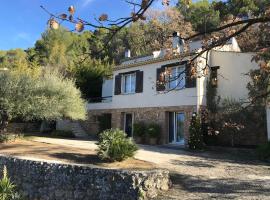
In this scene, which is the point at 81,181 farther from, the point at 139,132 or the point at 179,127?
the point at 139,132

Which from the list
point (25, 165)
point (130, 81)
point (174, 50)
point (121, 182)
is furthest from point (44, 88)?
point (174, 50)

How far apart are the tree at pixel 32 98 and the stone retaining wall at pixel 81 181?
22.8ft

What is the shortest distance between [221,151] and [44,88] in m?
11.3

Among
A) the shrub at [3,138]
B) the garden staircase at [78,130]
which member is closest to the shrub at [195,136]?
the shrub at [3,138]

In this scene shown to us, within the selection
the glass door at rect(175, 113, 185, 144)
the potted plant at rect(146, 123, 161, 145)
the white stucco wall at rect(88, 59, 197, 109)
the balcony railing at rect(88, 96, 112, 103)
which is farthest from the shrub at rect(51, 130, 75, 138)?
the glass door at rect(175, 113, 185, 144)

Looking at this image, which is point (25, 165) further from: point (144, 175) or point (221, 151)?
point (221, 151)

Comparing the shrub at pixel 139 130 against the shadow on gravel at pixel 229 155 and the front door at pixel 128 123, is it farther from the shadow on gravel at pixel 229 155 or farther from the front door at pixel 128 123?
the shadow on gravel at pixel 229 155

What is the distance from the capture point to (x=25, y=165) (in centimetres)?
1522

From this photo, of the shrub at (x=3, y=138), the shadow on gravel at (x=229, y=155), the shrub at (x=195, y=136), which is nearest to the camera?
the shadow on gravel at (x=229, y=155)

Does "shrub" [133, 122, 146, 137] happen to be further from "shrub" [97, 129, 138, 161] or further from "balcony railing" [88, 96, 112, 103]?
"shrub" [97, 129, 138, 161]

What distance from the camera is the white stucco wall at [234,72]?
23.6 m

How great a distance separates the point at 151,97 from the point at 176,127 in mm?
2804

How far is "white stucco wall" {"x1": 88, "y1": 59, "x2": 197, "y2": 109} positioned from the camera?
24.3m

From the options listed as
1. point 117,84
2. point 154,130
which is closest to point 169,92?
point 154,130
